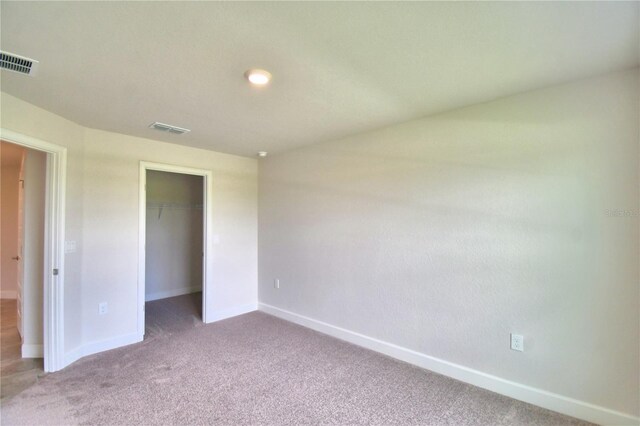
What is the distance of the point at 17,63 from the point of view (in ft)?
6.13

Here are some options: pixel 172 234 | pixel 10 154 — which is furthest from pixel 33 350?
pixel 10 154

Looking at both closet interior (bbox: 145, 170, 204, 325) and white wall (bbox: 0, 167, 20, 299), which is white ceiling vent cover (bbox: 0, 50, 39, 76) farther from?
white wall (bbox: 0, 167, 20, 299)

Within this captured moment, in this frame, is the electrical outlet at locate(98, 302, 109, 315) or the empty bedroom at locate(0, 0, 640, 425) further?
the electrical outlet at locate(98, 302, 109, 315)

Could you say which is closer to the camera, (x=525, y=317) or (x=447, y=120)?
(x=525, y=317)

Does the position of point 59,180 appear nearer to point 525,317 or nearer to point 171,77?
point 171,77

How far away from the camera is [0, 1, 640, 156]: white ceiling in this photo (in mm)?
1449

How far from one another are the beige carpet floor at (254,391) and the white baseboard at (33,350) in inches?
19.8

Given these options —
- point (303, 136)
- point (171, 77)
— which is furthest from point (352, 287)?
point (171, 77)

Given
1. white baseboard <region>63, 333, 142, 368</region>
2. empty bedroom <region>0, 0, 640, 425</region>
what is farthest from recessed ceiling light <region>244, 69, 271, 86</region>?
white baseboard <region>63, 333, 142, 368</region>

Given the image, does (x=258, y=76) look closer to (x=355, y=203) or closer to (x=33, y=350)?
(x=355, y=203)

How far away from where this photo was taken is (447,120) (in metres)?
2.76

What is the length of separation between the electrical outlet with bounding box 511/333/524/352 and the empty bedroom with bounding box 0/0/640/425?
12 mm

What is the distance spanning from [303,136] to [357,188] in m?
0.89

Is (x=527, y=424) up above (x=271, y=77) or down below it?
below
